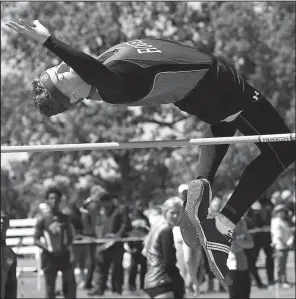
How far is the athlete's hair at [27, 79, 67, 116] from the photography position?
556cm

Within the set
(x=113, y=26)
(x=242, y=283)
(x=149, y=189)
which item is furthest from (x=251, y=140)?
(x=149, y=189)

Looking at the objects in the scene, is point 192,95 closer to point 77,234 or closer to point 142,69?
point 142,69

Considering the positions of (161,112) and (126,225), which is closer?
(126,225)

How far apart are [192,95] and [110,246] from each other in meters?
10.1

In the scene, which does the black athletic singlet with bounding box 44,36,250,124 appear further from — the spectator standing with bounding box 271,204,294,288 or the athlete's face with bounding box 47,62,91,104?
the spectator standing with bounding box 271,204,294,288

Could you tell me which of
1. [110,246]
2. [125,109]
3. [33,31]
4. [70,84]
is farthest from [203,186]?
[125,109]

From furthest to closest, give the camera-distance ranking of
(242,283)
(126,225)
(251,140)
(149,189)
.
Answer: (149,189)
(126,225)
(242,283)
(251,140)

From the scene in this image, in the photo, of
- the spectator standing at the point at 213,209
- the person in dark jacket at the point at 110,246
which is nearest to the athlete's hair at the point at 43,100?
the spectator standing at the point at 213,209

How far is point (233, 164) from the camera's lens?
2862 cm

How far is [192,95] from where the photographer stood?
18.5 ft

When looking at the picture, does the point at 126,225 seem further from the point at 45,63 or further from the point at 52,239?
the point at 45,63

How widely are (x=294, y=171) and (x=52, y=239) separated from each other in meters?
16.2

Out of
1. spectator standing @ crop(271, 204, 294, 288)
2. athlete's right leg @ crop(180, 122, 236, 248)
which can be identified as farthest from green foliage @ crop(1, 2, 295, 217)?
athlete's right leg @ crop(180, 122, 236, 248)

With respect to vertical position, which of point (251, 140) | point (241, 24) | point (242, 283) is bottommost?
point (242, 283)
